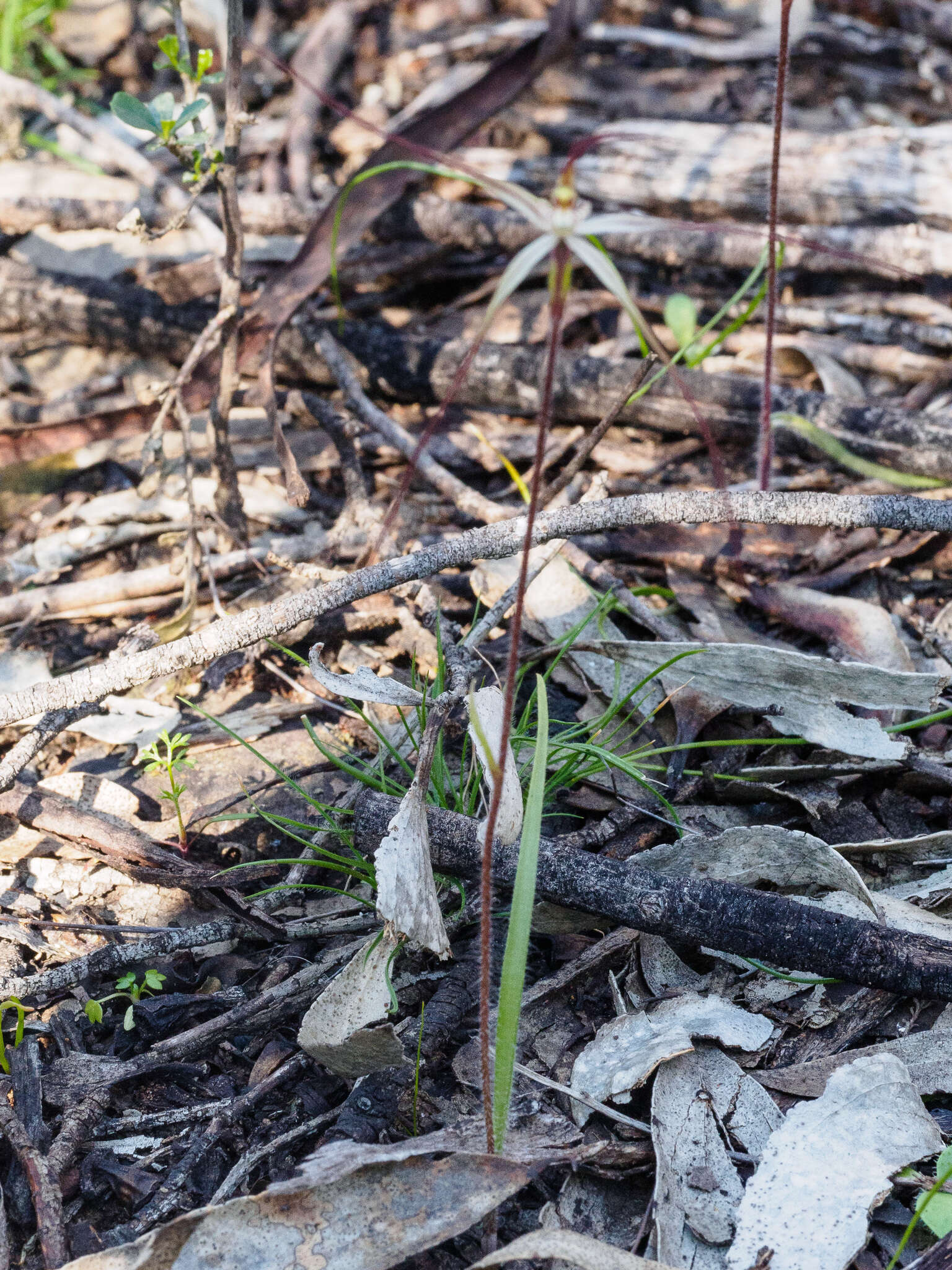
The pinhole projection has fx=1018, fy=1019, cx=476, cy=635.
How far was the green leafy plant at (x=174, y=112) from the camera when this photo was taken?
2.01 metres

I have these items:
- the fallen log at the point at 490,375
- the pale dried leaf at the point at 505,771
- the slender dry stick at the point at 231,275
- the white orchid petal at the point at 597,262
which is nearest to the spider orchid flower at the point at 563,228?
the white orchid petal at the point at 597,262

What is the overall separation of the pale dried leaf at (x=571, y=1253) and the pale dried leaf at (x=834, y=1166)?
0.48 feet

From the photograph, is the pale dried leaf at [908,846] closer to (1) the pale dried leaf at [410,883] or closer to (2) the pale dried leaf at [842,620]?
(2) the pale dried leaf at [842,620]

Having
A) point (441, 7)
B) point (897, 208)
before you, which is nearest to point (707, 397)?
point (897, 208)

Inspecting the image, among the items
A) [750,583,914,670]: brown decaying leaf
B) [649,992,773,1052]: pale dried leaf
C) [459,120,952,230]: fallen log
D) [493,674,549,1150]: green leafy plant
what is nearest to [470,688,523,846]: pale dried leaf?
[493,674,549,1150]: green leafy plant

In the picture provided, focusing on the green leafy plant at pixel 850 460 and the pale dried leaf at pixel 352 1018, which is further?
the green leafy plant at pixel 850 460

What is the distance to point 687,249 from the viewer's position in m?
3.10

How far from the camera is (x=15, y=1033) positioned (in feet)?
5.24

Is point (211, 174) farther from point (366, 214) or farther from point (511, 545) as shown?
point (511, 545)

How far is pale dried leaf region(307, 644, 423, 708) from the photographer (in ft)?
5.62

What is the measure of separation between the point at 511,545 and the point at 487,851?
82 centimetres

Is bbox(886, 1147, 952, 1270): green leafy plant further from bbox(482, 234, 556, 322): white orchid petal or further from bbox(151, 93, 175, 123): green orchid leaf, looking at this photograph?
bbox(151, 93, 175, 123): green orchid leaf

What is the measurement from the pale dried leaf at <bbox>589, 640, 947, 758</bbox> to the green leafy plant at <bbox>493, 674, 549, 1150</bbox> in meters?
0.72

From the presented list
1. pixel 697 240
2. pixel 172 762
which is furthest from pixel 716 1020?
pixel 697 240
